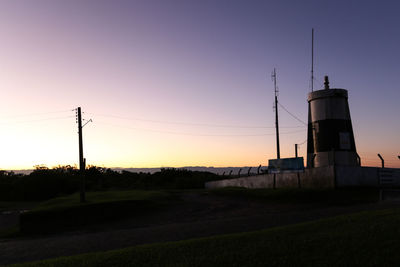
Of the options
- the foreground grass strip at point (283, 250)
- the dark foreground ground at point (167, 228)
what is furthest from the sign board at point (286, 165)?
the foreground grass strip at point (283, 250)

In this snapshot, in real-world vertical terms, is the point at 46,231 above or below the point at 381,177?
below

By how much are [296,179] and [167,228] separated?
13097 millimetres

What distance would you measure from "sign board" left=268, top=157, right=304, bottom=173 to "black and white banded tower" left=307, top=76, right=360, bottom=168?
135 centimetres

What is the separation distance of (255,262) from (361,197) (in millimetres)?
15174

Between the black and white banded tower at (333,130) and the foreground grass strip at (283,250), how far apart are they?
13.1 metres

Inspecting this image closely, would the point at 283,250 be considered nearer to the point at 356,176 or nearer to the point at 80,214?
the point at 80,214

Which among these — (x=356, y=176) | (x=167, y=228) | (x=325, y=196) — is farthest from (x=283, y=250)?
(x=356, y=176)

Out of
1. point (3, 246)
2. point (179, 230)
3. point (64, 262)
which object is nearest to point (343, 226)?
point (179, 230)

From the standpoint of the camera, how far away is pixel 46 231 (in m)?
17.5

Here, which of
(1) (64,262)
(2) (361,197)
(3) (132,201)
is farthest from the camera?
(3) (132,201)

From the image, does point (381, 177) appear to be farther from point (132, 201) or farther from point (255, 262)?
point (255, 262)

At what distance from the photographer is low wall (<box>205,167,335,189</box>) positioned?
2055cm

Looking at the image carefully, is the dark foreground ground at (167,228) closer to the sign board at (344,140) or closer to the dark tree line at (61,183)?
the sign board at (344,140)

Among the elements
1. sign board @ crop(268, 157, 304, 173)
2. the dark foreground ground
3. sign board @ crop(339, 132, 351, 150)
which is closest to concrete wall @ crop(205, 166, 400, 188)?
sign board @ crop(268, 157, 304, 173)
